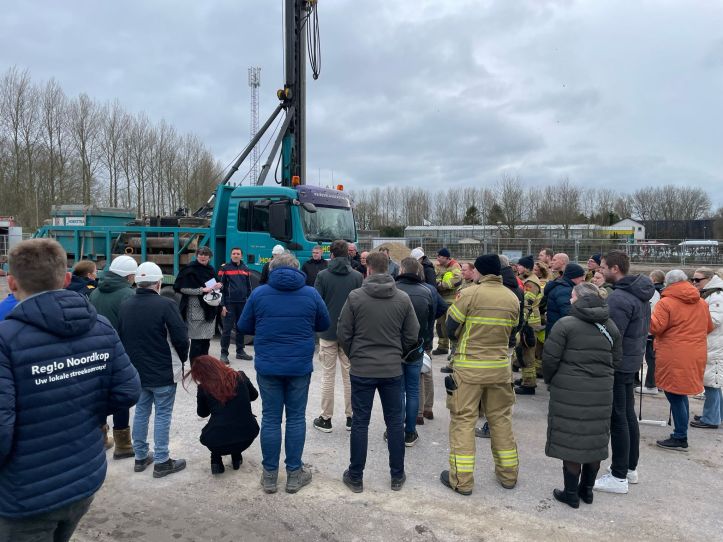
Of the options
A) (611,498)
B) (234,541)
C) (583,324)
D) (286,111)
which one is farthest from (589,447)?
(286,111)

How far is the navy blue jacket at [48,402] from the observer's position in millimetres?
1938

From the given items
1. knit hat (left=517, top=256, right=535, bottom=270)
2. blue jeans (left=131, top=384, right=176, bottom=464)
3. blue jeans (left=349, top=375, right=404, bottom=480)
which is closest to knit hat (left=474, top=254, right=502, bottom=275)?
blue jeans (left=349, top=375, right=404, bottom=480)

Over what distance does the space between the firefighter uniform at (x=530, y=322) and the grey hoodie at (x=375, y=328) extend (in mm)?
2920

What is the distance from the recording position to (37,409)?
198cm

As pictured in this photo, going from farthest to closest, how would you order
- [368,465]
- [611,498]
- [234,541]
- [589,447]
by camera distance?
[368,465], [611,498], [589,447], [234,541]

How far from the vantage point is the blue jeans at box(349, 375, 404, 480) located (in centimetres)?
389

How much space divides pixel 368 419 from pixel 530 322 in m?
3.29

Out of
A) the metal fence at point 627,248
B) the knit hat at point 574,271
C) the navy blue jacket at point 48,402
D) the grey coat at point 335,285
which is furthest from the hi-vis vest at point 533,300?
the metal fence at point 627,248

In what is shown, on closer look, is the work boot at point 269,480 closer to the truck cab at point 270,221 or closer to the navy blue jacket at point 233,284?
the navy blue jacket at point 233,284

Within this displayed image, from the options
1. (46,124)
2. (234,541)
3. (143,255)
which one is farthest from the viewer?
(46,124)

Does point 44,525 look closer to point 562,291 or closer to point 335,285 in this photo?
point 335,285

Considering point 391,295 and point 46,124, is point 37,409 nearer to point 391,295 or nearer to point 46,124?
point 391,295

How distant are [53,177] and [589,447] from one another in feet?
129

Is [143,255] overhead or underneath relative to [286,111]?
underneath
